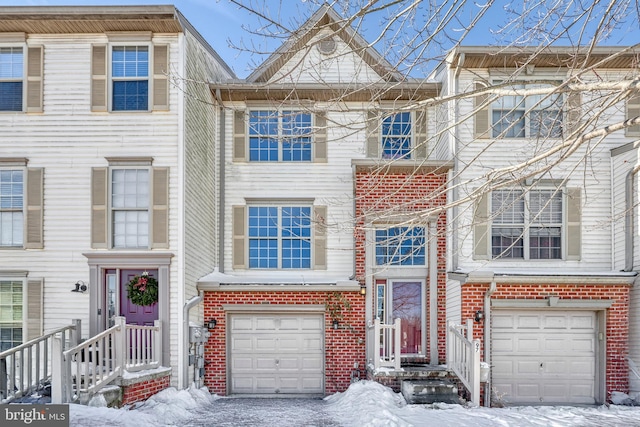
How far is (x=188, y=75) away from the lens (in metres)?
11.3

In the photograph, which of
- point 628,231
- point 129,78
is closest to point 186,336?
point 129,78

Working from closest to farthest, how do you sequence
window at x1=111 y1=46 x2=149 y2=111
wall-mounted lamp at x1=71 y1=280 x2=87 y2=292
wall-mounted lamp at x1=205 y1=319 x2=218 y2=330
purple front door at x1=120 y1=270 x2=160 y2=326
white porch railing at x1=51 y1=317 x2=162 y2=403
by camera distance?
white porch railing at x1=51 y1=317 x2=162 y2=403
wall-mounted lamp at x1=71 y1=280 x2=87 y2=292
window at x1=111 y1=46 x2=149 y2=111
purple front door at x1=120 y1=270 x2=160 y2=326
wall-mounted lamp at x1=205 y1=319 x2=218 y2=330

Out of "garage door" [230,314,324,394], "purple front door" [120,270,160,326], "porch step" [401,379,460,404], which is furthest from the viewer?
"garage door" [230,314,324,394]

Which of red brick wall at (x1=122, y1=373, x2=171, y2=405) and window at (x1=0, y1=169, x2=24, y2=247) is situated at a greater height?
window at (x1=0, y1=169, x2=24, y2=247)

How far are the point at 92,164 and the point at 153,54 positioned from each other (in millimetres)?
2468

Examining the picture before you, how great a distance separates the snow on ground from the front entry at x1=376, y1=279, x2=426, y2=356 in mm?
2004

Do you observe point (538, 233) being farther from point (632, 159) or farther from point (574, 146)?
point (574, 146)

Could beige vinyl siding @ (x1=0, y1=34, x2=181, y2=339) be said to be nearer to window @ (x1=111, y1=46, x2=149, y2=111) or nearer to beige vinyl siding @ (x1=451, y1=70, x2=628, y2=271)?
window @ (x1=111, y1=46, x2=149, y2=111)

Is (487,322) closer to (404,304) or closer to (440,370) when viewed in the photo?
(440,370)

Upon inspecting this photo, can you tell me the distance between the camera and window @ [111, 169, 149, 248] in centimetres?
1093

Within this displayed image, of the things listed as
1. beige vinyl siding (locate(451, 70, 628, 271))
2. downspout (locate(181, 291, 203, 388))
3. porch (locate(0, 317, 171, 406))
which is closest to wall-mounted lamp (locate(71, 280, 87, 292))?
porch (locate(0, 317, 171, 406))

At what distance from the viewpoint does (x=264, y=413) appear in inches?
382

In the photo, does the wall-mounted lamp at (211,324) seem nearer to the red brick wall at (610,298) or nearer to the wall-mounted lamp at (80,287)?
the wall-mounted lamp at (80,287)

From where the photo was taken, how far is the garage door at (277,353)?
12445 millimetres
